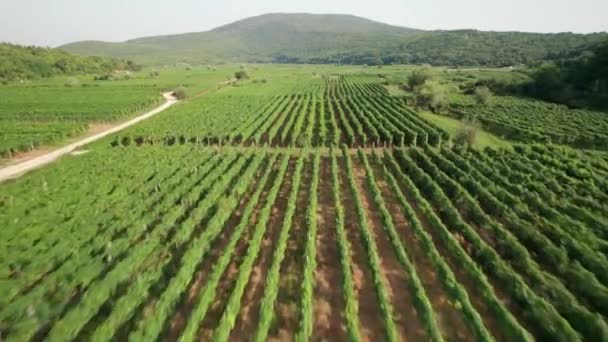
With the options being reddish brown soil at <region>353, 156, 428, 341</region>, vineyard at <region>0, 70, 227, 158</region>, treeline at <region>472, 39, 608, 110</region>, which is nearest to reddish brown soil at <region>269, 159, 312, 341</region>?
reddish brown soil at <region>353, 156, 428, 341</region>

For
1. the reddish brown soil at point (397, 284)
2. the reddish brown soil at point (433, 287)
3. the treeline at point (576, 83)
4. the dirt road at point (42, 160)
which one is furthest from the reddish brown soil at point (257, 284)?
the treeline at point (576, 83)

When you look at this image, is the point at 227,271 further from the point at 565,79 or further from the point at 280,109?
the point at 565,79

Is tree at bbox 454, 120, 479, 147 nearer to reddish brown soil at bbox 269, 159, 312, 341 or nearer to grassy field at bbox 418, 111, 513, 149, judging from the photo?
grassy field at bbox 418, 111, 513, 149

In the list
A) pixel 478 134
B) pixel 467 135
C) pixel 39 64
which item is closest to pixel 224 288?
pixel 467 135

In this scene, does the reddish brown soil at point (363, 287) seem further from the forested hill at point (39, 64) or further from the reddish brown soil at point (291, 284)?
the forested hill at point (39, 64)

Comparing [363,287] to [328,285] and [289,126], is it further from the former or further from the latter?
[289,126]
